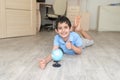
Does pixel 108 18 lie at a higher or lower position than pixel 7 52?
higher

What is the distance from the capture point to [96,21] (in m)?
5.47

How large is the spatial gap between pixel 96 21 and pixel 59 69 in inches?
163

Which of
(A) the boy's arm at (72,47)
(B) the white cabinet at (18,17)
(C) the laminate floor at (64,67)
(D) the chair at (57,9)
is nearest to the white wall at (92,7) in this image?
(D) the chair at (57,9)

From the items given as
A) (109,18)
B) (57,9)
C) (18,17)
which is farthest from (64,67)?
(109,18)

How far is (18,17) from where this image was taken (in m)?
3.32

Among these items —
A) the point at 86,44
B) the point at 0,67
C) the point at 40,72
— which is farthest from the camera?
the point at 86,44

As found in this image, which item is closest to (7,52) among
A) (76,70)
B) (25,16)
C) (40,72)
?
(40,72)

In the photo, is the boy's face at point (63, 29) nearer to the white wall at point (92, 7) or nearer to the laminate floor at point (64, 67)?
the laminate floor at point (64, 67)

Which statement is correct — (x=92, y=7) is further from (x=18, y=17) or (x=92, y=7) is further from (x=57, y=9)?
(x=18, y=17)

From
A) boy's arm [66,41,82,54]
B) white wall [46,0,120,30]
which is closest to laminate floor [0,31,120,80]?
boy's arm [66,41,82,54]

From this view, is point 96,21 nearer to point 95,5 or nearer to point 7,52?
point 95,5

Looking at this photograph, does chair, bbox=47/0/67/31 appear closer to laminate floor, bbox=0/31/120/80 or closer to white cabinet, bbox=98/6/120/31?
white cabinet, bbox=98/6/120/31

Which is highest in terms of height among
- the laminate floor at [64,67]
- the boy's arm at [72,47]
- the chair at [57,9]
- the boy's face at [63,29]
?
the chair at [57,9]

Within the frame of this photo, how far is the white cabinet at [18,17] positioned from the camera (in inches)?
122
